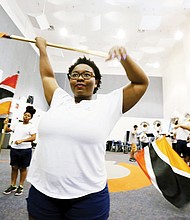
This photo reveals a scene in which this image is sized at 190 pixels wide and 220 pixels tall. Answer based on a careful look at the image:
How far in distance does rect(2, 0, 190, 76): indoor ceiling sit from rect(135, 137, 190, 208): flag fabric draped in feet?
13.6

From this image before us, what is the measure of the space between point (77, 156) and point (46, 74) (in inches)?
24.2

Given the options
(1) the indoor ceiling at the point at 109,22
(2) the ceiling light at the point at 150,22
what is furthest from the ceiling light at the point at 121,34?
(2) the ceiling light at the point at 150,22

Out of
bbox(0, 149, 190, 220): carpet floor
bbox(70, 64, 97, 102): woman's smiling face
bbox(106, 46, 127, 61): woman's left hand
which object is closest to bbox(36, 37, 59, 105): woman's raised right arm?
bbox(70, 64, 97, 102): woman's smiling face

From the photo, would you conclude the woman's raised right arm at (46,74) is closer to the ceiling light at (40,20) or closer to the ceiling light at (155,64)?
the ceiling light at (40,20)

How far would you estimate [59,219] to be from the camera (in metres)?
0.77

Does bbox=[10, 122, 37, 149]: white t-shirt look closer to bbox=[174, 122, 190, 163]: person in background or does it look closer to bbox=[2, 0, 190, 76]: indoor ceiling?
bbox=[174, 122, 190, 163]: person in background

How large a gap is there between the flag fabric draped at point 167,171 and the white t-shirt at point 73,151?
1.79 m

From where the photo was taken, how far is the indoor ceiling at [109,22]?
20.4 feet

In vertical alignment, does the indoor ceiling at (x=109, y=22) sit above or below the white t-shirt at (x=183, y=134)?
above

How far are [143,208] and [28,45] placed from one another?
322 inches

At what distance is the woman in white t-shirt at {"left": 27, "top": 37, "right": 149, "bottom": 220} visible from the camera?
Answer: 30.1 inches

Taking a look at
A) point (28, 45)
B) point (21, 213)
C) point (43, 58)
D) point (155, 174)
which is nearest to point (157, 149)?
point (155, 174)

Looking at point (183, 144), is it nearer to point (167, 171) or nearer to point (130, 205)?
point (167, 171)

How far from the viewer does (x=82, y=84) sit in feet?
3.08
